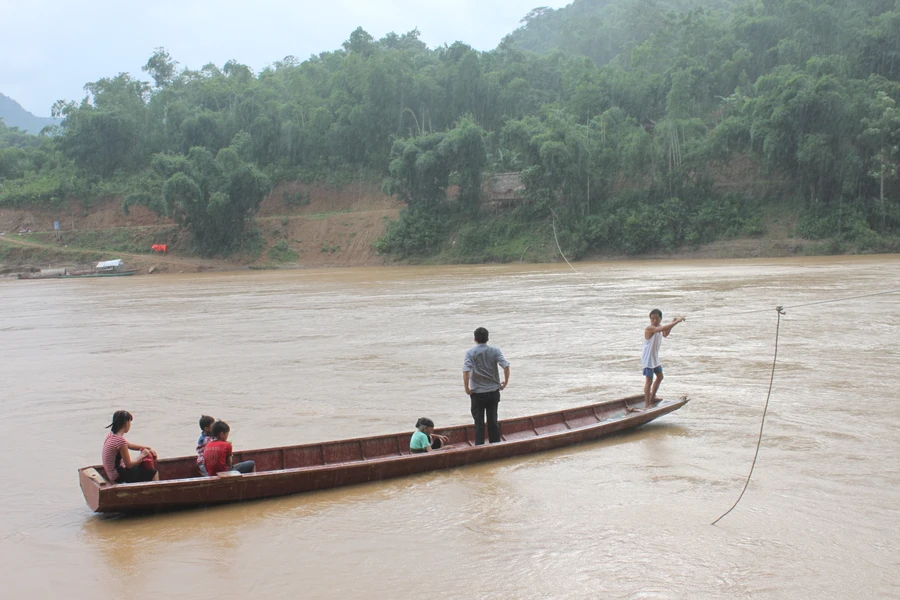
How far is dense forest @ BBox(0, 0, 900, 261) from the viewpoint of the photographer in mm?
45000

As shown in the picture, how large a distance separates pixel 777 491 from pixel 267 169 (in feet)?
200

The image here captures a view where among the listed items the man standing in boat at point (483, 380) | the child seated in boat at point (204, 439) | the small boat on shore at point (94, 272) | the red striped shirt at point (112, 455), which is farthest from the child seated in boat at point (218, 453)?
the small boat on shore at point (94, 272)

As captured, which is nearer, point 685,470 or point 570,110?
point 685,470

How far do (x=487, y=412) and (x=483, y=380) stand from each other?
1.38 ft

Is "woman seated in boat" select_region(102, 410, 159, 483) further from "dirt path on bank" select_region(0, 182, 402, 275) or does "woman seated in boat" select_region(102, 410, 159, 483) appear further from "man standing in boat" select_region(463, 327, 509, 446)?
"dirt path on bank" select_region(0, 182, 402, 275)

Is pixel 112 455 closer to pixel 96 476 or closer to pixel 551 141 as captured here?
pixel 96 476

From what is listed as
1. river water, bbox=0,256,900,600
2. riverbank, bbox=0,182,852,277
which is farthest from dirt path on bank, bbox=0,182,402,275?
river water, bbox=0,256,900,600

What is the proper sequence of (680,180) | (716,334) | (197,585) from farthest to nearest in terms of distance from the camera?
(680,180), (716,334), (197,585)

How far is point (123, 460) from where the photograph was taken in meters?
7.38

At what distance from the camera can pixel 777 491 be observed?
24.6ft

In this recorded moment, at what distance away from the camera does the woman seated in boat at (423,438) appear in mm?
8602

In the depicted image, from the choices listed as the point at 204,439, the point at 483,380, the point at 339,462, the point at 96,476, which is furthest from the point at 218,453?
the point at 483,380

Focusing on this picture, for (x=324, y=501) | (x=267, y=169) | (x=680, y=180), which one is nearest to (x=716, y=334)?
(x=324, y=501)

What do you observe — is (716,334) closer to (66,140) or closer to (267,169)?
(267,169)
